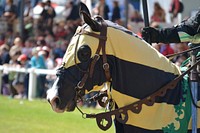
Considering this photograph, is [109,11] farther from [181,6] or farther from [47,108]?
[47,108]

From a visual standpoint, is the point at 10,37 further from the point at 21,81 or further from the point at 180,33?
the point at 180,33

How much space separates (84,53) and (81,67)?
0.12 m

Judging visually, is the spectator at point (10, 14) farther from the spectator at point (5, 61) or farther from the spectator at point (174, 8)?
the spectator at point (174, 8)

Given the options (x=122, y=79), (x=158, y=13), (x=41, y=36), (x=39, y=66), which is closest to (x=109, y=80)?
(x=122, y=79)

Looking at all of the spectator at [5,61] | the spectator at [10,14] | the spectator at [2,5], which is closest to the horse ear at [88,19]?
the spectator at [5,61]

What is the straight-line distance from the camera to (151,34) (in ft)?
18.8

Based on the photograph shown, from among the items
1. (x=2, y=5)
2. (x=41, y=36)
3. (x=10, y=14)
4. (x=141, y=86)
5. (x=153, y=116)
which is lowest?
(x=153, y=116)

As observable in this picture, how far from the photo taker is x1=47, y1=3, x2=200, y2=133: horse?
5.17 meters

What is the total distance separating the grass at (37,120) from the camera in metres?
12.1

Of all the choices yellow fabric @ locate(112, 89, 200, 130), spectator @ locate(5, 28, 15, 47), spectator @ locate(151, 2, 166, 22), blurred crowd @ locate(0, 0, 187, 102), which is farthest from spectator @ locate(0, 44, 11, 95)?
yellow fabric @ locate(112, 89, 200, 130)

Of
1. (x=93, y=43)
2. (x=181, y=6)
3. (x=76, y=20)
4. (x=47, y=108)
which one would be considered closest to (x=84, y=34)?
(x=93, y=43)

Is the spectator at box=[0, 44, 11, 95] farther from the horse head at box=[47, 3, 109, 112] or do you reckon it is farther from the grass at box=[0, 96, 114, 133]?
the horse head at box=[47, 3, 109, 112]

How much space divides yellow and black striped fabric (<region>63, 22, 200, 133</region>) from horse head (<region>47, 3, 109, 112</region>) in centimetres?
3

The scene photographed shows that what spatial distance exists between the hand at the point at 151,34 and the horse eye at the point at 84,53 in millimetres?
762
